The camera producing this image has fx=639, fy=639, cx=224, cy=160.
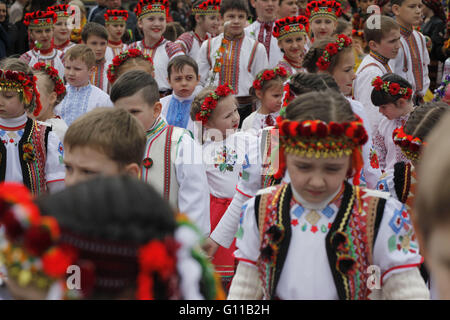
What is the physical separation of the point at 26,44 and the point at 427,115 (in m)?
9.36

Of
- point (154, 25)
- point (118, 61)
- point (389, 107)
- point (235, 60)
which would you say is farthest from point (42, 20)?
point (389, 107)

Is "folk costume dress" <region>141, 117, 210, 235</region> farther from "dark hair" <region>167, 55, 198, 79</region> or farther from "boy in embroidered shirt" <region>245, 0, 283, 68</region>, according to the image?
"boy in embroidered shirt" <region>245, 0, 283, 68</region>

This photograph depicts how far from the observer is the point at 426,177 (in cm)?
119

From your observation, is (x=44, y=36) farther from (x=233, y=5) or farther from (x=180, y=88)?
(x=180, y=88)

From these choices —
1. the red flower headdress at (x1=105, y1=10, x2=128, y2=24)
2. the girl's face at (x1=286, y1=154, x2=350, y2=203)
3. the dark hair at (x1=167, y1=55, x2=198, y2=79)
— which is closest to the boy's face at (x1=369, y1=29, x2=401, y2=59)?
the dark hair at (x1=167, y1=55, x2=198, y2=79)

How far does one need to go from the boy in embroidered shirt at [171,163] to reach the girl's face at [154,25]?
5.00m

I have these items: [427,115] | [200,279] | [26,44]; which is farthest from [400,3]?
[200,279]

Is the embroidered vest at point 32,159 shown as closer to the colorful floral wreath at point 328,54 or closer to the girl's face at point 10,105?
the girl's face at point 10,105

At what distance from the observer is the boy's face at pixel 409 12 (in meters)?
8.52

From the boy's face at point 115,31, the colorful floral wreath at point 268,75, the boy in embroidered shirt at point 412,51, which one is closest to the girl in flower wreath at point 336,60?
the colorful floral wreath at point 268,75

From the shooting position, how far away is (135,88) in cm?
414

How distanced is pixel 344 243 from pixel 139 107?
195 centimetres

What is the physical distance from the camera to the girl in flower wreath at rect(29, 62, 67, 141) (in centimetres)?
552
